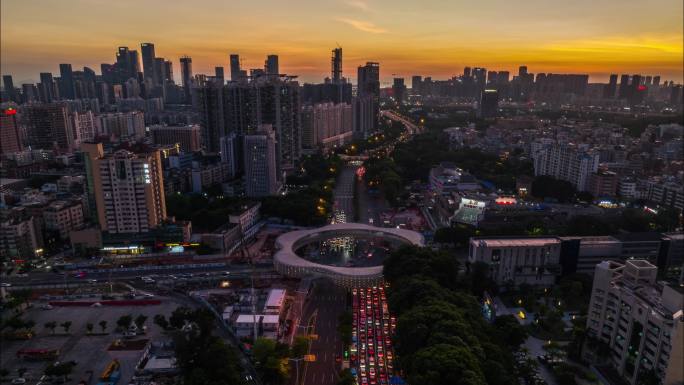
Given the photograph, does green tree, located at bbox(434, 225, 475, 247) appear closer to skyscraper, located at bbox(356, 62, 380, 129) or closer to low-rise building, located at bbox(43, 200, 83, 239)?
low-rise building, located at bbox(43, 200, 83, 239)

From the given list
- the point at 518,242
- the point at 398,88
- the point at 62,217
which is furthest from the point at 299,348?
the point at 398,88

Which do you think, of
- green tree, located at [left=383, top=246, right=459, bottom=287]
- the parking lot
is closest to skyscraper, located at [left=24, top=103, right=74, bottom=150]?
the parking lot

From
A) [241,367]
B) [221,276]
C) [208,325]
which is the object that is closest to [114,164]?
[221,276]

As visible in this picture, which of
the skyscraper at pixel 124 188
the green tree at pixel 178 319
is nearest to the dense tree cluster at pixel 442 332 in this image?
the green tree at pixel 178 319

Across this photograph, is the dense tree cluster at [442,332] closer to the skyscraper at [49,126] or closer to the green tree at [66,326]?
the green tree at [66,326]

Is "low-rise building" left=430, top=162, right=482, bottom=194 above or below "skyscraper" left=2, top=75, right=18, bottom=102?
below

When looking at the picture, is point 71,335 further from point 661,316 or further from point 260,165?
point 661,316
